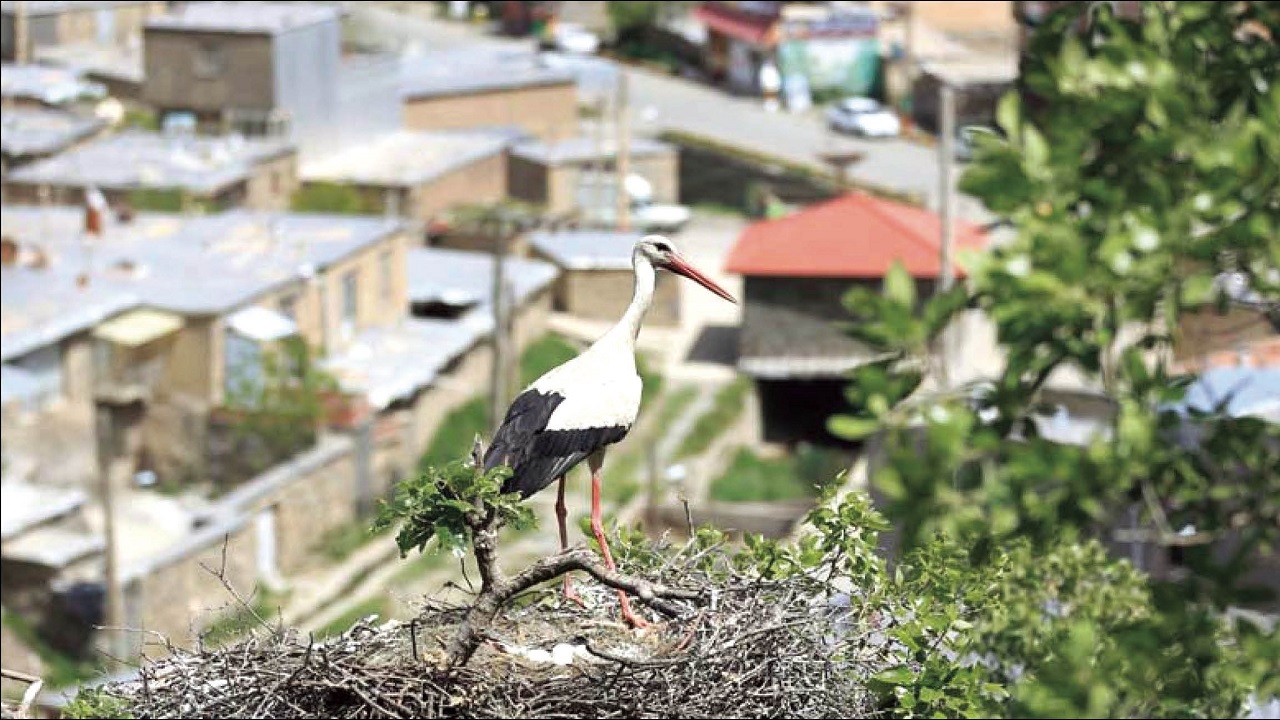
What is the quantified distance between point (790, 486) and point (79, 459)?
1083 centimetres

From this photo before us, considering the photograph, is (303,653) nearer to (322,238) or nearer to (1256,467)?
(1256,467)

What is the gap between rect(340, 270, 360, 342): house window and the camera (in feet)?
139

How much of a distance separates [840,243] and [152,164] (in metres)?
12.6

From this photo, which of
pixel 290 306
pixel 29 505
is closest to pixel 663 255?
pixel 29 505

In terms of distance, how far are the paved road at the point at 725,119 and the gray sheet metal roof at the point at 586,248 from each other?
901 cm

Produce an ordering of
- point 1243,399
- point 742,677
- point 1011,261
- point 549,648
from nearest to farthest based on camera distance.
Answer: point 1011,261
point 742,677
point 549,648
point 1243,399

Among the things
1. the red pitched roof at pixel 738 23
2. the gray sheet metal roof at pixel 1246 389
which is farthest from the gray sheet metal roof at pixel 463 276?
the gray sheet metal roof at pixel 1246 389

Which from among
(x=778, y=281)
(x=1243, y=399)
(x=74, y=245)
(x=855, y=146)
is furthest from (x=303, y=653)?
(x=855, y=146)

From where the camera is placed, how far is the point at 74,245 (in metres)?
41.9

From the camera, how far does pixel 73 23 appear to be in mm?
58281

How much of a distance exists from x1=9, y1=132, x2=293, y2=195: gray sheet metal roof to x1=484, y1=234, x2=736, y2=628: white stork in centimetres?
3789

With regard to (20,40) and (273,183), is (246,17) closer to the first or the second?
(273,183)

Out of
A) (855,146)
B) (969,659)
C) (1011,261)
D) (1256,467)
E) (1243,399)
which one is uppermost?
(1011,261)

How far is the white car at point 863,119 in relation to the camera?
66125mm
